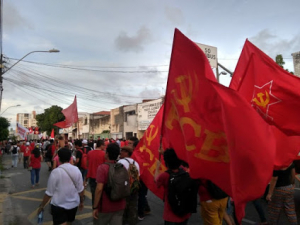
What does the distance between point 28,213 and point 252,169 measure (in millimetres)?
6190

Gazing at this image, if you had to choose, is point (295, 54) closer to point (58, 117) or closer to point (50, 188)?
point (50, 188)

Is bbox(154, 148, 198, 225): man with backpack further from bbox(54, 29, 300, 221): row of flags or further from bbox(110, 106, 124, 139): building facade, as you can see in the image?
bbox(110, 106, 124, 139): building facade

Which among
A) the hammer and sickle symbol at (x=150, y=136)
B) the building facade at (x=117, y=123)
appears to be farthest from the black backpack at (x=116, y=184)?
the building facade at (x=117, y=123)

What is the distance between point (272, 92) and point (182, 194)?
2155 mm

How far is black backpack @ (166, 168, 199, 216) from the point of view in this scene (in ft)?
9.71

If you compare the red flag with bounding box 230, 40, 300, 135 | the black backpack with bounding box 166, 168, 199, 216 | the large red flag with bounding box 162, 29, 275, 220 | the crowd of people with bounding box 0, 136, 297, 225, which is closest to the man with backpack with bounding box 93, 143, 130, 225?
the crowd of people with bounding box 0, 136, 297, 225

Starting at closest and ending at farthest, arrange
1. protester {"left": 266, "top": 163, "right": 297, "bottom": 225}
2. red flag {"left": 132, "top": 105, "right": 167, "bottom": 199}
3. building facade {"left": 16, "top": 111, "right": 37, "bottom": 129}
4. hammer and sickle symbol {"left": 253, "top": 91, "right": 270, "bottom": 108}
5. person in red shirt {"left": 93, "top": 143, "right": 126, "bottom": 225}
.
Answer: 1. person in red shirt {"left": 93, "top": 143, "right": 126, "bottom": 225}
2. hammer and sickle symbol {"left": 253, "top": 91, "right": 270, "bottom": 108}
3. protester {"left": 266, "top": 163, "right": 297, "bottom": 225}
4. red flag {"left": 132, "top": 105, "right": 167, "bottom": 199}
5. building facade {"left": 16, "top": 111, "right": 37, "bottom": 129}

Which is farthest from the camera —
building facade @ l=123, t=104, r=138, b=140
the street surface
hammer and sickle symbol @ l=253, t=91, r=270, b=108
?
building facade @ l=123, t=104, r=138, b=140

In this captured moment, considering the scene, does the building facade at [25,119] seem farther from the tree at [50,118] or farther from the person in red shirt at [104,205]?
the person in red shirt at [104,205]

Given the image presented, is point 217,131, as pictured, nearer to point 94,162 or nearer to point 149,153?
point 149,153

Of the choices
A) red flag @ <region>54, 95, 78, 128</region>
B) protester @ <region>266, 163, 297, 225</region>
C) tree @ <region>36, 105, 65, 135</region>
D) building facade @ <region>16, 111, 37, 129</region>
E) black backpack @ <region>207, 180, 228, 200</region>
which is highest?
building facade @ <region>16, 111, 37, 129</region>

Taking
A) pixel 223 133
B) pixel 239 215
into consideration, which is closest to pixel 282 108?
pixel 223 133

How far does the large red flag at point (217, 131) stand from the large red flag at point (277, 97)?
108 cm

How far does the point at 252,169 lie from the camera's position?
2439 mm
